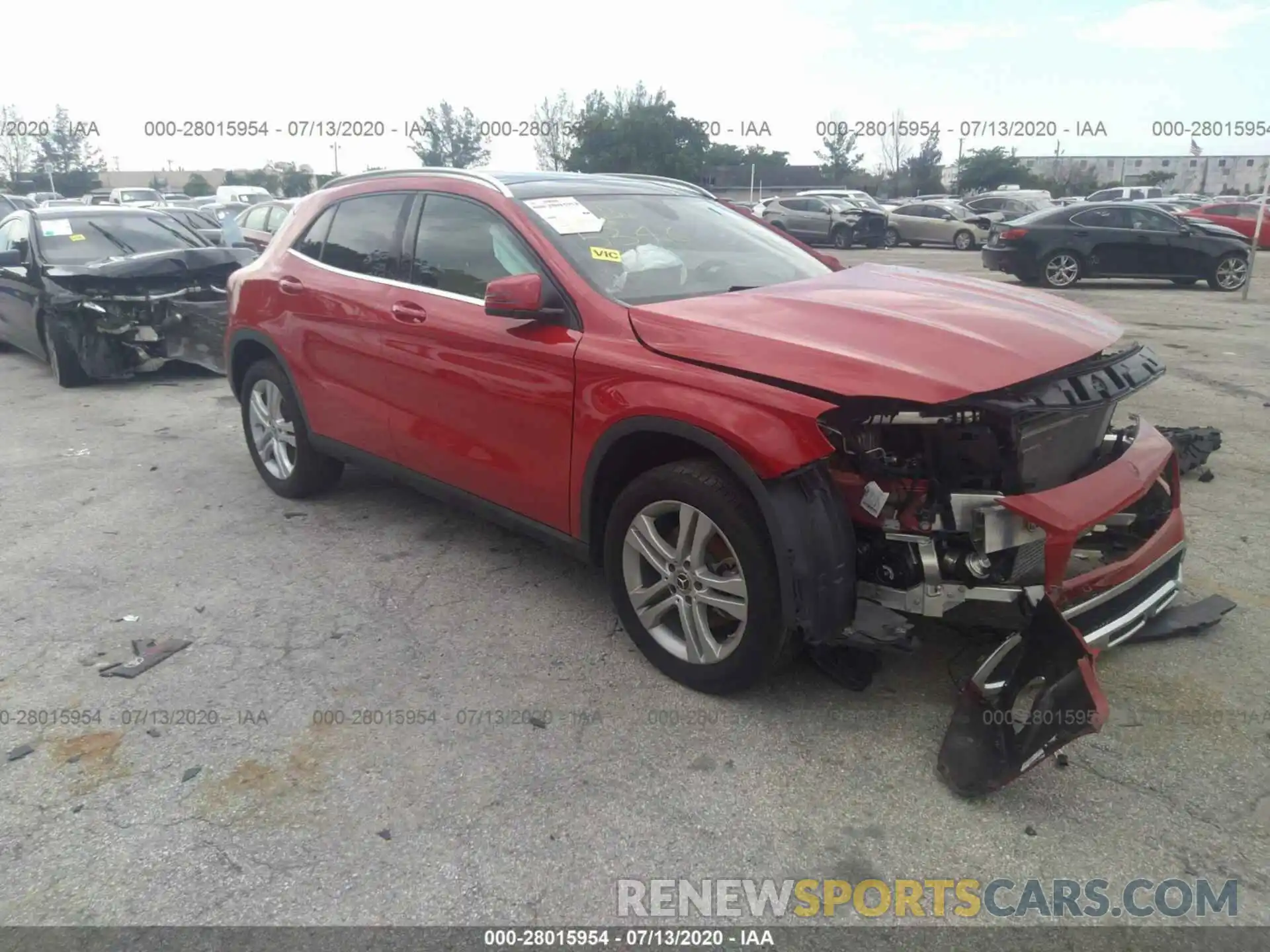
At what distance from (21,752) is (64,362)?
6.80 meters

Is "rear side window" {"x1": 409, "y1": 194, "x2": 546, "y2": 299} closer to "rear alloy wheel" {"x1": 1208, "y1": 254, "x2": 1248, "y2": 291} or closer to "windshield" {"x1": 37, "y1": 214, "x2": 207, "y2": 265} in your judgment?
"windshield" {"x1": 37, "y1": 214, "x2": 207, "y2": 265}

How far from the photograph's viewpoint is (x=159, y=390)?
8812 millimetres

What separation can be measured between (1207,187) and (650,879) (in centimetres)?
9522

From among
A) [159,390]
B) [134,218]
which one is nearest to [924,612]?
[159,390]

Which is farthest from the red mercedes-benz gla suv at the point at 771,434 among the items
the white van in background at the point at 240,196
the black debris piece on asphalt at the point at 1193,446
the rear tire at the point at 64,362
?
the white van in background at the point at 240,196

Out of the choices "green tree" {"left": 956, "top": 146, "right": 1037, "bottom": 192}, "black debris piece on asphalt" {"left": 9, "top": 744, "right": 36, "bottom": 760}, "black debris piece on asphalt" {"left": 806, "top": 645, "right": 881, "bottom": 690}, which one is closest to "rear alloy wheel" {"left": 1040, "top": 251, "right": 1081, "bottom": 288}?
"black debris piece on asphalt" {"left": 806, "top": 645, "right": 881, "bottom": 690}

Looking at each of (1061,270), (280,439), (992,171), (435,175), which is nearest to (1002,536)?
(435,175)

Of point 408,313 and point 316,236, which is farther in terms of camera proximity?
point 316,236

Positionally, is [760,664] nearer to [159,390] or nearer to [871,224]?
[159,390]

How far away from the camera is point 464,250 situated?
13.3 ft

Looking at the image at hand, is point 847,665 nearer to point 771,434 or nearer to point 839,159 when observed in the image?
point 771,434

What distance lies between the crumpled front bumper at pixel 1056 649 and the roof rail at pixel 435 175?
2479 mm

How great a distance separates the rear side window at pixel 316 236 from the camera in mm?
4922

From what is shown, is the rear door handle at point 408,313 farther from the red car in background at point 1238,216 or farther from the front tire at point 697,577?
the red car in background at point 1238,216
